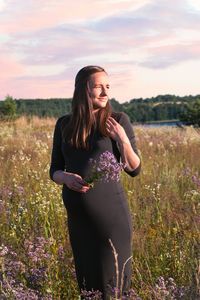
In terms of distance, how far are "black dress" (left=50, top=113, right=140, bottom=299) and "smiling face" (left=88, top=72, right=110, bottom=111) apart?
0.11 meters

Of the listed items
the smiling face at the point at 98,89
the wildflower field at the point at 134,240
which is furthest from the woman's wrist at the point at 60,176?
the wildflower field at the point at 134,240

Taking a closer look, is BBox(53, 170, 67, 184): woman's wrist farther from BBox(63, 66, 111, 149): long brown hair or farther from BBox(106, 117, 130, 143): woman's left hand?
BBox(106, 117, 130, 143): woman's left hand

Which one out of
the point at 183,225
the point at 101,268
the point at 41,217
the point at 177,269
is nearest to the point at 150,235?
the point at 183,225

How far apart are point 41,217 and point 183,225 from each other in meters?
1.32

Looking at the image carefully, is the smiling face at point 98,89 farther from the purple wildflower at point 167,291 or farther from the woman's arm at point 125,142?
the purple wildflower at point 167,291

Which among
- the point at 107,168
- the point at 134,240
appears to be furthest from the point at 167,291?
the point at 134,240

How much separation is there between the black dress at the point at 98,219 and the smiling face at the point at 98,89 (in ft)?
0.37

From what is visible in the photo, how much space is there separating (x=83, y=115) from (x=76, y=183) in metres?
0.41

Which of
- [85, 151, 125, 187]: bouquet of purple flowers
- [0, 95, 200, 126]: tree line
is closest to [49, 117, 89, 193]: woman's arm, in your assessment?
[85, 151, 125, 187]: bouquet of purple flowers

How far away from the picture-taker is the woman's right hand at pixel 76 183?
104 inches

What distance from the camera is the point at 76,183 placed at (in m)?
2.66

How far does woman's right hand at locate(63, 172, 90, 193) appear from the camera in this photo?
2648 mm

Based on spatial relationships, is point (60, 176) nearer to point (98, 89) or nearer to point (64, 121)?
point (64, 121)

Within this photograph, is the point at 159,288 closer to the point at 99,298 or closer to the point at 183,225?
the point at 99,298
